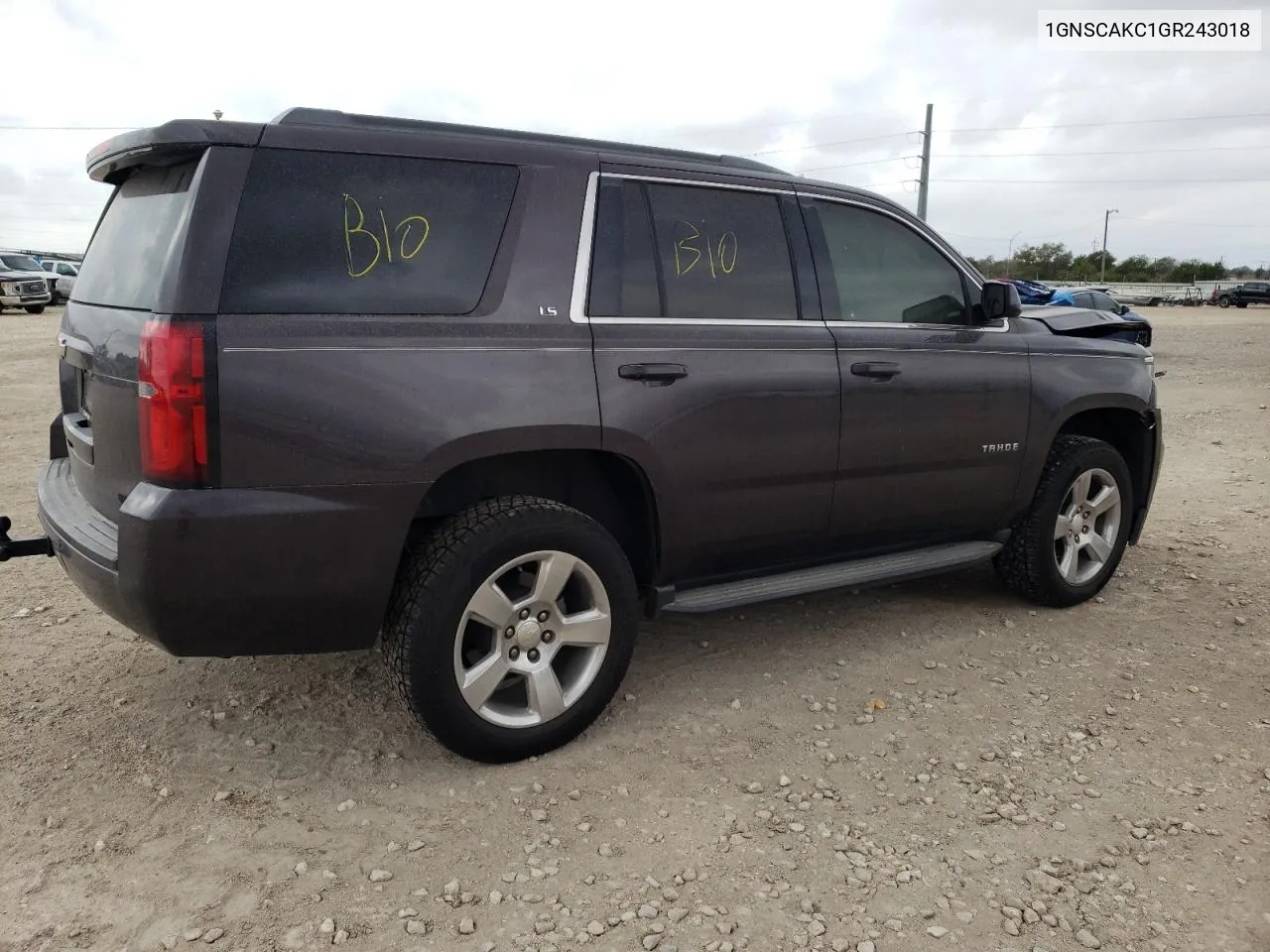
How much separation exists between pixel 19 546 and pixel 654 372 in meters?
2.13

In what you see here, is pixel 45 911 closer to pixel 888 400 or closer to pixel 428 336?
pixel 428 336

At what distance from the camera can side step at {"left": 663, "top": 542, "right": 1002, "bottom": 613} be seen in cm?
371

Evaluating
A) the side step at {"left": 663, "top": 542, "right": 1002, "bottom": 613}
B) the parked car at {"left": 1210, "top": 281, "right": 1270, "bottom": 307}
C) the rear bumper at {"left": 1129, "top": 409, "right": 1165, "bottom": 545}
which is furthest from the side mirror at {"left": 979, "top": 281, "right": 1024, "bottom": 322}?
the parked car at {"left": 1210, "top": 281, "right": 1270, "bottom": 307}

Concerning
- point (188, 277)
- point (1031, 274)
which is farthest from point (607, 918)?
point (1031, 274)

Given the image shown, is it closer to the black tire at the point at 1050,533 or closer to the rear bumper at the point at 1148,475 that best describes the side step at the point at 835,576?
the black tire at the point at 1050,533

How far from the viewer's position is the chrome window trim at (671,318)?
11.0 feet

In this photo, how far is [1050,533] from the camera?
187 inches

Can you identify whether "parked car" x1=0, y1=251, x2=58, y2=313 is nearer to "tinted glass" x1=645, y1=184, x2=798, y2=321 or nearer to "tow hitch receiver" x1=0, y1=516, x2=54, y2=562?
"tow hitch receiver" x1=0, y1=516, x2=54, y2=562

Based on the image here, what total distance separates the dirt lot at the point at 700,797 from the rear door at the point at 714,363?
671mm

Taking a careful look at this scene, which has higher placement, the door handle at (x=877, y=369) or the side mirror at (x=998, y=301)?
the side mirror at (x=998, y=301)

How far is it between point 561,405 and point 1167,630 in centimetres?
312

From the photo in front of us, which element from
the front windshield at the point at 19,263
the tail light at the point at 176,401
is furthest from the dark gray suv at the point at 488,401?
the front windshield at the point at 19,263

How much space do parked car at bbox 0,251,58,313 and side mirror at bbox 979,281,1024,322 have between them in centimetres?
3029

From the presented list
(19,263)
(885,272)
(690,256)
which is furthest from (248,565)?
(19,263)
